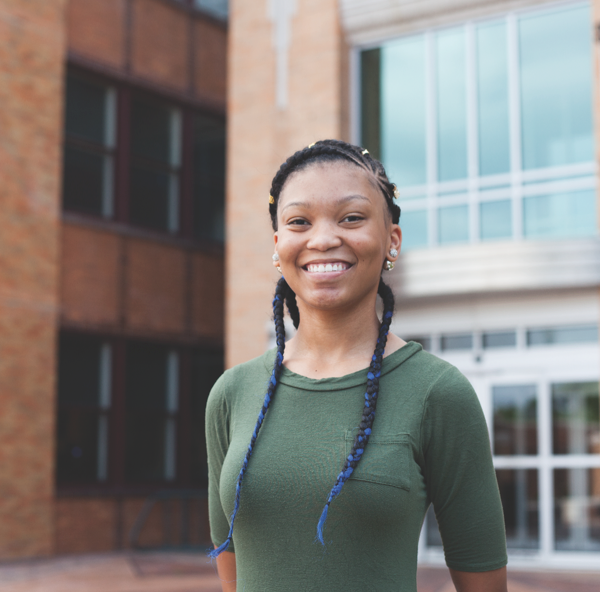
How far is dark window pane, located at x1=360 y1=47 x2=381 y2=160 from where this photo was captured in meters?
11.8

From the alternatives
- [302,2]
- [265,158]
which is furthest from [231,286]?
[302,2]

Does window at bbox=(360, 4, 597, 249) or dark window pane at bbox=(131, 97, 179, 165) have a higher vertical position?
dark window pane at bbox=(131, 97, 179, 165)

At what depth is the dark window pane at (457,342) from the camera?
1128 cm

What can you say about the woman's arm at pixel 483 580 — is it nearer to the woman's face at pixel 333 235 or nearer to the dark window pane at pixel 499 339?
the woman's face at pixel 333 235

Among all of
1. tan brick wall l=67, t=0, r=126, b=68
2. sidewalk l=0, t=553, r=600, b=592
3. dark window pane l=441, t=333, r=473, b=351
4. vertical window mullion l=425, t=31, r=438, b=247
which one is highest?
tan brick wall l=67, t=0, r=126, b=68

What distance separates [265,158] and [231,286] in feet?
5.63

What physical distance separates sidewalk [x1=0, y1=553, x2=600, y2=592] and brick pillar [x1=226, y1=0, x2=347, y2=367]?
8.77 feet

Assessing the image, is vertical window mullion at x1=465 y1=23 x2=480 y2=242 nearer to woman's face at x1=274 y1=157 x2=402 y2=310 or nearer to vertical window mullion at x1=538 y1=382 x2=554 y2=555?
vertical window mullion at x1=538 y1=382 x2=554 y2=555

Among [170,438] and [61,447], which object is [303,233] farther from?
[170,438]

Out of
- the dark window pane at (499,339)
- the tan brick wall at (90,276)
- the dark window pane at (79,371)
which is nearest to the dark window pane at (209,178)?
the tan brick wall at (90,276)

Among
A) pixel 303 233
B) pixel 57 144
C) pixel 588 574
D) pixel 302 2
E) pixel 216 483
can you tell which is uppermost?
pixel 302 2

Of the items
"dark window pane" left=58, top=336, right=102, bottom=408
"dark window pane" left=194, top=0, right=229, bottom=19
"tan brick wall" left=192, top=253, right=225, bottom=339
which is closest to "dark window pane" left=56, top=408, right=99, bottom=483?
"dark window pane" left=58, top=336, right=102, bottom=408

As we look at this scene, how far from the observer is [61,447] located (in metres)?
13.6

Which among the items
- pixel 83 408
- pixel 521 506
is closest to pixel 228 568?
pixel 521 506
